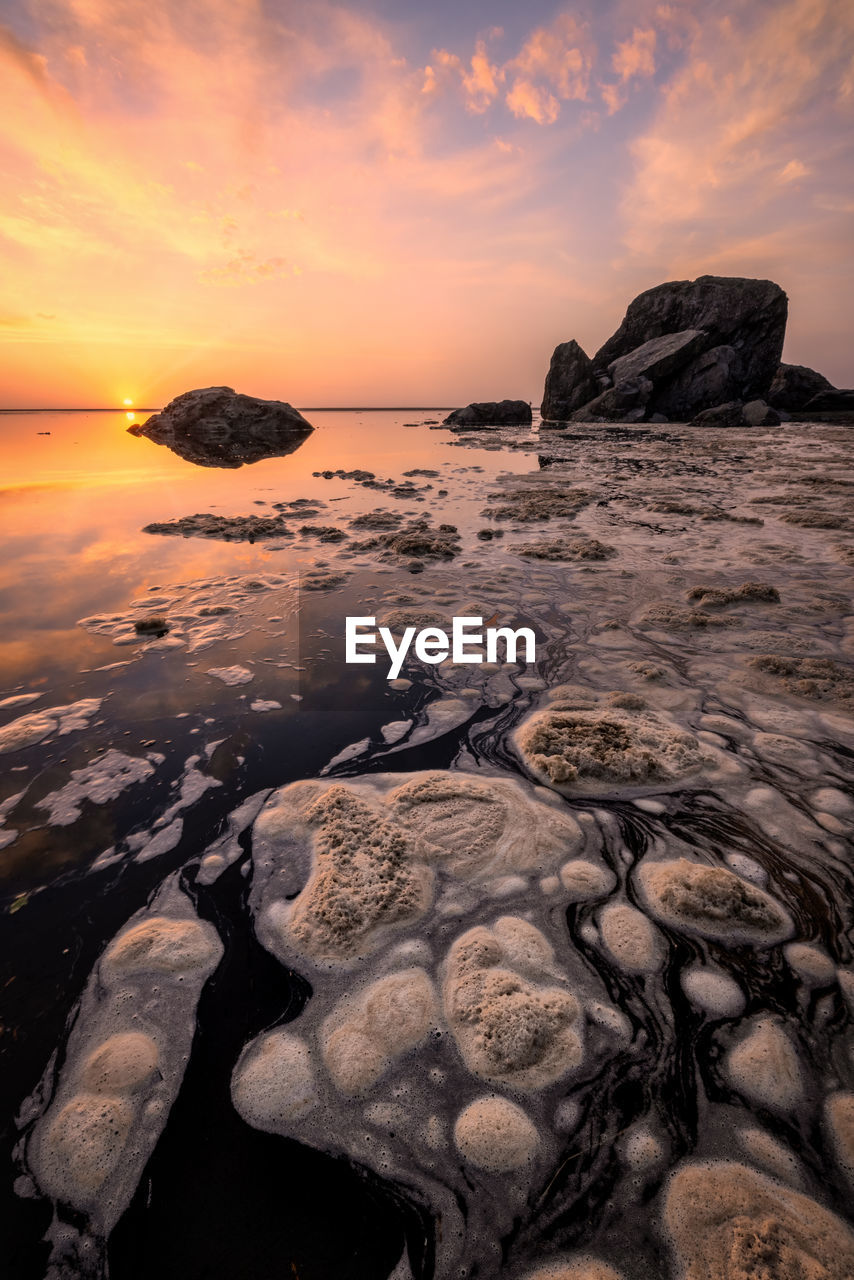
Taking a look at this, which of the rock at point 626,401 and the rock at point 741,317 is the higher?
the rock at point 741,317

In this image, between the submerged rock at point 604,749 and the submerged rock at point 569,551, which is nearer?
the submerged rock at point 604,749

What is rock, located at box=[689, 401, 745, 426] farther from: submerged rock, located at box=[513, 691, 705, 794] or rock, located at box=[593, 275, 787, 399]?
submerged rock, located at box=[513, 691, 705, 794]

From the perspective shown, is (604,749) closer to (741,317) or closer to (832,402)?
(832,402)

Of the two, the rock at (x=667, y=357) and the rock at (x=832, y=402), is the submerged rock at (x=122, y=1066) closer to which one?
the rock at (x=667, y=357)

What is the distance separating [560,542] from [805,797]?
19.5ft

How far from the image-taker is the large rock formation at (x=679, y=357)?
48.9 meters

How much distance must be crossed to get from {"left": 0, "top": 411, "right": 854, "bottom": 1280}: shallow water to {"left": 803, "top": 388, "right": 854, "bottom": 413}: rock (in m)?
62.9

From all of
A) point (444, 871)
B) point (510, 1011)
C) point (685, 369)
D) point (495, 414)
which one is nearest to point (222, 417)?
point (495, 414)

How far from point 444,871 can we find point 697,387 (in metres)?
61.1

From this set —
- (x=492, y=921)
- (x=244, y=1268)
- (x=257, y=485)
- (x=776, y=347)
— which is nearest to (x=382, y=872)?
(x=492, y=921)

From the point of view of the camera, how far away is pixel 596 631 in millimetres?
4930

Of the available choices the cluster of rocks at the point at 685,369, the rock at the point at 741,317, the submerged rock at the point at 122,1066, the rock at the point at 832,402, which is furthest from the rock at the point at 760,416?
the submerged rock at the point at 122,1066

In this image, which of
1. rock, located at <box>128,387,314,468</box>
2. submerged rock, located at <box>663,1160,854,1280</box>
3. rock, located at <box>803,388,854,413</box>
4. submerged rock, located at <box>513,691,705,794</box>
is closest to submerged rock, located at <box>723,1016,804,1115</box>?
submerged rock, located at <box>663,1160,854,1280</box>

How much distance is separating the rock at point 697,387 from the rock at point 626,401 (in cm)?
282
